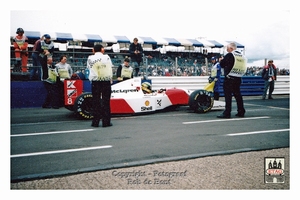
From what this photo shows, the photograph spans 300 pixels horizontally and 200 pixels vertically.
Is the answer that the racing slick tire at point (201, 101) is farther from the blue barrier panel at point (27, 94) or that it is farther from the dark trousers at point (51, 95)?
the blue barrier panel at point (27, 94)

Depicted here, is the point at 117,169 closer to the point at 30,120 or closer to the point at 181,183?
the point at 181,183

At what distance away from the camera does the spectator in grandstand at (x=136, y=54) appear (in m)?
10.8

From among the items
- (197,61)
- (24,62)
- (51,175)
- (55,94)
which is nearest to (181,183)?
(51,175)

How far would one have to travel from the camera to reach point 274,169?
3594mm

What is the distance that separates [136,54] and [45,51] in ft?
11.1

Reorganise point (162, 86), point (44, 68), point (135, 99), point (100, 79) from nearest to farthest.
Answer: point (100, 79), point (135, 99), point (44, 68), point (162, 86)

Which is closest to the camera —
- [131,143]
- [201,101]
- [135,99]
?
[131,143]

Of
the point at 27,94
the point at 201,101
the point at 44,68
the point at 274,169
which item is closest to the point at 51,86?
the point at 44,68

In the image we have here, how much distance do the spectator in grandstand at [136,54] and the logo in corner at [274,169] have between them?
7470 millimetres

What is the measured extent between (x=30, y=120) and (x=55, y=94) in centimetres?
251

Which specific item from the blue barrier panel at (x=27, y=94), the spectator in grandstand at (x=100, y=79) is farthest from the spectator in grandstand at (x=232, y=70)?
the blue barrier panel at (x=27, y=94)

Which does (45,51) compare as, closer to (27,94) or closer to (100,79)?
(27,94)

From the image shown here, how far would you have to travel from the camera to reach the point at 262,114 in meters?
7.72

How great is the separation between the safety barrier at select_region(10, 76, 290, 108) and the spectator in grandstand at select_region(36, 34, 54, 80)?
0.74 metres
